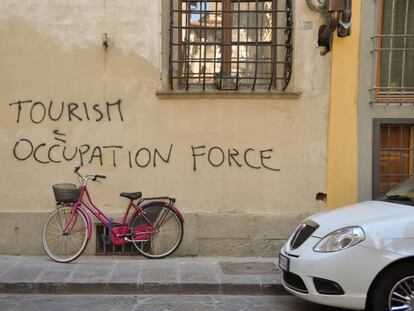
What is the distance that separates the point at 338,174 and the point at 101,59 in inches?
144

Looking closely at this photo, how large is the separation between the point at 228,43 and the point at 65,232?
3452 mm

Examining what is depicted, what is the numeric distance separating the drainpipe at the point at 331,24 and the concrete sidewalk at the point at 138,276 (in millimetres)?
3046

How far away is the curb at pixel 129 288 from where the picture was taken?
643 centimetres

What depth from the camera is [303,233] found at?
5785 millimetres

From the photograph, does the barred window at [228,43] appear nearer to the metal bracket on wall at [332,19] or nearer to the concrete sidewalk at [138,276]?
the metal bracket on wall at [332,19]

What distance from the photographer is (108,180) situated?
25.8ft

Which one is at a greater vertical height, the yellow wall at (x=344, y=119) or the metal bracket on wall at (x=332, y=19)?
the metal bracket on wall at (x=332, y=19)

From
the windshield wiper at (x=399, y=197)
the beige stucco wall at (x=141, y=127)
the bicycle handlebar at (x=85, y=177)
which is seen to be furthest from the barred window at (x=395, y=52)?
the bicycle handlebar at (x=85, y=177)

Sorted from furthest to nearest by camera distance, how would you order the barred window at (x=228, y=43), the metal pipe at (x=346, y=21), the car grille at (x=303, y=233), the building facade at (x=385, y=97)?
the barred window at (x=228, y=43) < the building facade at (x=385, y=97) < the metal pipe at (x=346, y=21) < the car grille at (x=303, y=233)

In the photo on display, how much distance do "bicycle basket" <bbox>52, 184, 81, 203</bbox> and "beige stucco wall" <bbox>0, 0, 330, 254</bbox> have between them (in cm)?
35

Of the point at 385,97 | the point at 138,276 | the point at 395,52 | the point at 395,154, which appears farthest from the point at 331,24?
the point at 138,276

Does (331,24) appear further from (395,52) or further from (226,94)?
(226,94)

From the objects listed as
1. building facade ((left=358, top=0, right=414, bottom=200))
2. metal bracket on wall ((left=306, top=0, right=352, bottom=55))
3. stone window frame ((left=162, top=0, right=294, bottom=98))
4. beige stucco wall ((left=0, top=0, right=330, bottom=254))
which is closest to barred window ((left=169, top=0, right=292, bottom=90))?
stone window frame ((left=162, top=0, right=294, bottom=98))

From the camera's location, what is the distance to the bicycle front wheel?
7.57 metres
